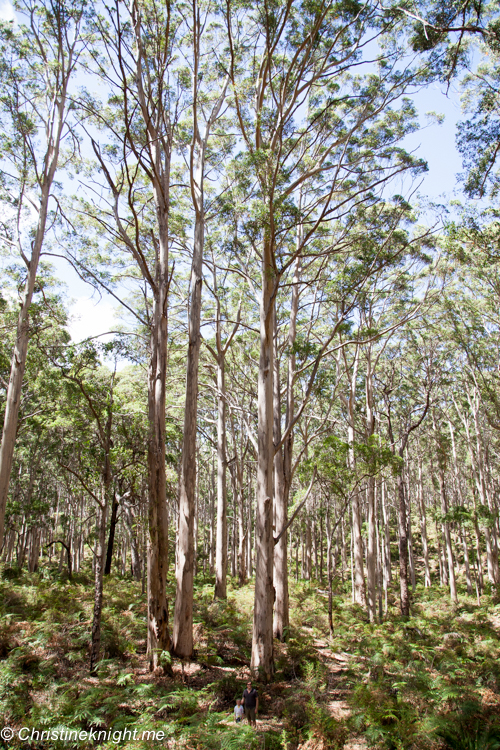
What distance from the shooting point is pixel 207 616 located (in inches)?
456

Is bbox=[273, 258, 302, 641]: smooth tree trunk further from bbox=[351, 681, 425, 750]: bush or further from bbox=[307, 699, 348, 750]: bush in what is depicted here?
bbox=[307, 699, 348, 750]: bush

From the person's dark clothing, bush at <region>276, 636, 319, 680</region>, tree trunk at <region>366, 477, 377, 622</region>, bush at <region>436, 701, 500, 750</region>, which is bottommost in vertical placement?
bush at <region>276, 636, 319, 680</region>

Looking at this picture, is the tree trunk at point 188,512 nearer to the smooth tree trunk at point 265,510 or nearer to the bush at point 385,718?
the smooth tree trunk at point 265,510

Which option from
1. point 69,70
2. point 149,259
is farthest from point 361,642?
point 69,70

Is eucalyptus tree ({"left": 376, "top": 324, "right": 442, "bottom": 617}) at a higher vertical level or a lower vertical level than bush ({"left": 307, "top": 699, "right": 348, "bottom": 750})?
Result: higher

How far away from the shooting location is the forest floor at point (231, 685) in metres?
5.28

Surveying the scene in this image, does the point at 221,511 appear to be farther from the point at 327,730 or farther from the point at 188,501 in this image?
the point at 327,730

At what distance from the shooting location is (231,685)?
723cm

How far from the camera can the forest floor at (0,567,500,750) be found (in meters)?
5.28

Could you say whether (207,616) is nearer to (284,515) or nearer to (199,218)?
(284,515)

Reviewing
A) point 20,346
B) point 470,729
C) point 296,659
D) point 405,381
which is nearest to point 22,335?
point 20,346

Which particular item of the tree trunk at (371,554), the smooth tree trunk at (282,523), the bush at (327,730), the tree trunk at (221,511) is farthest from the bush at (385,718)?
the tree trunk at (221,511)

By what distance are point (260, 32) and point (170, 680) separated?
44.8 feet

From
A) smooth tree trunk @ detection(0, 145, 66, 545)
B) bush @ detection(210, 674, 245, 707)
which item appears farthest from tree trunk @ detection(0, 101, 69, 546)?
bush @ detection(210, 674, 245, 707)
